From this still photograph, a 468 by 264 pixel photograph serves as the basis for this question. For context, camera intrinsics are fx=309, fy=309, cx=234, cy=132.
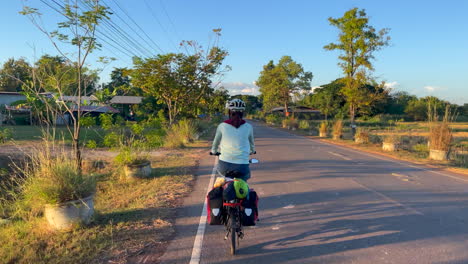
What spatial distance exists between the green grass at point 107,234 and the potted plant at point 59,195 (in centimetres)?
18

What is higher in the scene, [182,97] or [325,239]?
[182,97]

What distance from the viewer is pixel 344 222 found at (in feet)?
17.2

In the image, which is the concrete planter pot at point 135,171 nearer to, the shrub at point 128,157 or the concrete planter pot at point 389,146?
the shrub at point 128,157

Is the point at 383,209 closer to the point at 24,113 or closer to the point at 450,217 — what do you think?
the point at 450,217

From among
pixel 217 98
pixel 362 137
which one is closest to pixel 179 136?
pixel 217 98

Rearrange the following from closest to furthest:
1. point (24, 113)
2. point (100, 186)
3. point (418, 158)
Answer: point (100, 186) < point (418, 158) < point (24, 113)

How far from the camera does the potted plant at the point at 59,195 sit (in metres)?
4.70

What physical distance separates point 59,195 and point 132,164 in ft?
11.6

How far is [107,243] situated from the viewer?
4.26 metres

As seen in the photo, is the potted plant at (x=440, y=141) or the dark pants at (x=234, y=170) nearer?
the dark pants at (x=234, y=170)

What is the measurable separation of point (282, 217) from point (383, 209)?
6.83 ft

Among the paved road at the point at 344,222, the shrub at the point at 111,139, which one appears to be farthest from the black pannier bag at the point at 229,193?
the shrub at the point at 111,139

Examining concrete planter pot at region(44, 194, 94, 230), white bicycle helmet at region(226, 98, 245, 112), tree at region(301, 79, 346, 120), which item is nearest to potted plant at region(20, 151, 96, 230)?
concrete planter pot at region(44, 194, 94, 230)

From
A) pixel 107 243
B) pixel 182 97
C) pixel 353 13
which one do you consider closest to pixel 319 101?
pixel 353 13
